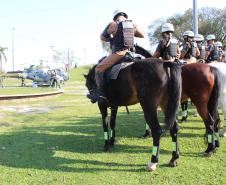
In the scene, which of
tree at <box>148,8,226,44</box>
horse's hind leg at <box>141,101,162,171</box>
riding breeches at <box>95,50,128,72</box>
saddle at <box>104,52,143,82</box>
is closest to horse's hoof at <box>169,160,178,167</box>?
horse's hind leg at <box>141,101,162,171</box>

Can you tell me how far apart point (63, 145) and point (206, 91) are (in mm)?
3473

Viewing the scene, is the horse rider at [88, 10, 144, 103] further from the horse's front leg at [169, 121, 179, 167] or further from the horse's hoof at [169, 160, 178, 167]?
the horse's hoof at [169, 160, 178, 167]

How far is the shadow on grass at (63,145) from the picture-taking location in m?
6.42

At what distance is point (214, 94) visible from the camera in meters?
6.81

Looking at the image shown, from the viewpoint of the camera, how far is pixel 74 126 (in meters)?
10.4

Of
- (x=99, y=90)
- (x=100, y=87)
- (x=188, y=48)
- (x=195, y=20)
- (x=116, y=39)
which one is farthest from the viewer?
(x=195, y=20)

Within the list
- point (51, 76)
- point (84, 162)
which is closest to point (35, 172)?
point (84, 162)

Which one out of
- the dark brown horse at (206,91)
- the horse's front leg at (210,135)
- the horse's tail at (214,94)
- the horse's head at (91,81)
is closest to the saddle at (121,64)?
the horse's head at (91,81)

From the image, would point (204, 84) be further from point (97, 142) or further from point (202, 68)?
point (97, 142)

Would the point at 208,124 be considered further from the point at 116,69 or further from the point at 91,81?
the point at 91,81

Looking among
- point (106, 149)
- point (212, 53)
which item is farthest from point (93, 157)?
point (212, 53)

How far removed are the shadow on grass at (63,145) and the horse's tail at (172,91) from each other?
3.52 feet

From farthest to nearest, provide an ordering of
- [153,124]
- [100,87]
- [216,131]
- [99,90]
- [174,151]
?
[216,131] → [99,90] → [100,87] → [174,151] → [153,124]

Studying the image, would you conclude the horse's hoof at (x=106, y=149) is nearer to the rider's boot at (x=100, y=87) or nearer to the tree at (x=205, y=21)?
the rider's boot at (x=100, y=87)
